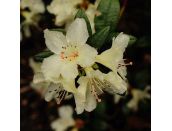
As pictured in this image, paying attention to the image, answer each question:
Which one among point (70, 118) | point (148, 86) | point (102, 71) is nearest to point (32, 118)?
point (70, 118)

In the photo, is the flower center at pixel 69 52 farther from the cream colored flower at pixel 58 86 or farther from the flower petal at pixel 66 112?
the flower petal at pixel 66 112

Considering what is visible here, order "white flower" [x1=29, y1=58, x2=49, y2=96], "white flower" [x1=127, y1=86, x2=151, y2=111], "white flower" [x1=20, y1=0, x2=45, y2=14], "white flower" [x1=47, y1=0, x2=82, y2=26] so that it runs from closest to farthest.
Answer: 1. "white flower" [x1=47, y1=0, x2=82, y2=26]
2. "white flower" [x1=20, y1=0, x2=45, y2=14]
3. "white flower" [x1=29, y1=58, x2=49, y2=96]
4. "white flower" [x1=127, y1=86, x2=151, y2=111]

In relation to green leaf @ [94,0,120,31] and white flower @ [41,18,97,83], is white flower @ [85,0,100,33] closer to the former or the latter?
green leaf @ [94,0,120,31]

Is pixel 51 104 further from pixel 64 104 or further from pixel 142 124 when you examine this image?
pixel 142 124

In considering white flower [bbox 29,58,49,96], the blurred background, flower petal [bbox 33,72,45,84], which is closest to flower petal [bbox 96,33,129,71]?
flower petal [bbox 33,72,45,84]

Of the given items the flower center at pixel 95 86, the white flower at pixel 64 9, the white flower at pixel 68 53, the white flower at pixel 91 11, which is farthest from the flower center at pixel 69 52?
the white flower at pixel 64 9

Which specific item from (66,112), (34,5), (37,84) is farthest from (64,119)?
(34,5)

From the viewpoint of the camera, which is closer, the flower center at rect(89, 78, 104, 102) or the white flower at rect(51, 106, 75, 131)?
the flower center at rect(89, 78, 104, 102)

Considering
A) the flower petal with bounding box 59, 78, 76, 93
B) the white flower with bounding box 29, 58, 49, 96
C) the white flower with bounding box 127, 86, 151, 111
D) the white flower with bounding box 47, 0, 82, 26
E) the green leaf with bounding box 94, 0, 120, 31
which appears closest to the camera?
the flower petal with bounding box 59, 78, 76, 93
